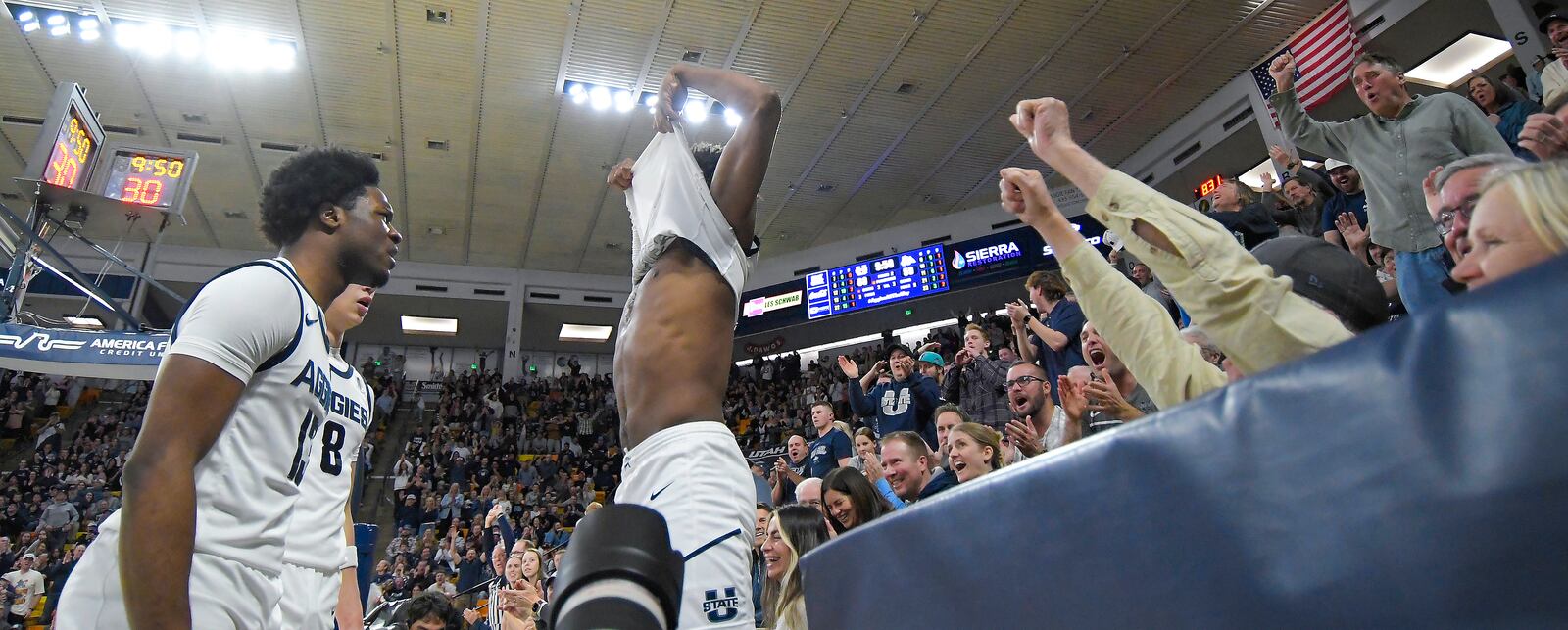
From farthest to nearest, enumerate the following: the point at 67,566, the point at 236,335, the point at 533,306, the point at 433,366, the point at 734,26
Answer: the point at 433,366 → the point at 533,306 → the point at 734,26 → the point at 67,566 → the point at 236,335

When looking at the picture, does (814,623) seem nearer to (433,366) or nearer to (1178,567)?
(1178,567)

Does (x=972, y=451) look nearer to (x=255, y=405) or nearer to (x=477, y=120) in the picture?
(x=255, y=405)

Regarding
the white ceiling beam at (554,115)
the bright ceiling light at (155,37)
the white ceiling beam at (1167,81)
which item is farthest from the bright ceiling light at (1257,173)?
the bright ceiling light at (155,37)

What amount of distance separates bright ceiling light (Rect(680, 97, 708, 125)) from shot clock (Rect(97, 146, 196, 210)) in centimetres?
704

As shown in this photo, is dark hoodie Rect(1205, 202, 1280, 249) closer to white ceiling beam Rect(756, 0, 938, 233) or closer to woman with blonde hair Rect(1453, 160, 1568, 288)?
woman with blonde hair Rect(1453, 160, 1568, 288)

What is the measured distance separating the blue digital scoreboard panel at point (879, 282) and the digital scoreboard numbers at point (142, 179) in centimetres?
1217

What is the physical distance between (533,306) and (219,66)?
11099mm

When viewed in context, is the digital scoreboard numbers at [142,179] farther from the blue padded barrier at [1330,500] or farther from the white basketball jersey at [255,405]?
the blue padded barrier at [1330,500]

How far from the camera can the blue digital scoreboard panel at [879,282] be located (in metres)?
17.3

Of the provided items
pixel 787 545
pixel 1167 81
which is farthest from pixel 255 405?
pixel 1167 81

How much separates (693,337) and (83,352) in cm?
714

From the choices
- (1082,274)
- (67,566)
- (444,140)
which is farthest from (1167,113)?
(67,566)

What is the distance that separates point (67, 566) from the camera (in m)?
10.7

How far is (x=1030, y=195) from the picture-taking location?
6.19 feet
